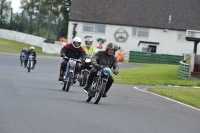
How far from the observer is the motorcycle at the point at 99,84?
16.5 meters

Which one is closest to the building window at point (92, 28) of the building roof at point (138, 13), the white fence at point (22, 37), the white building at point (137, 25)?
the white building at point (137, 25)

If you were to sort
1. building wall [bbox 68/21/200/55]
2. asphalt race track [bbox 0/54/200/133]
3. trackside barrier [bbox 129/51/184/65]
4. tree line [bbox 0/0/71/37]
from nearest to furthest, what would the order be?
asphalt race track [bbox 0/54/200/133] < trackside barrier [bbox 129/51/184/65] < building wall [bbox 68/21/200/55] < tree line [bbox 0/0/71/37]

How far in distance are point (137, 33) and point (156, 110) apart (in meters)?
59.4

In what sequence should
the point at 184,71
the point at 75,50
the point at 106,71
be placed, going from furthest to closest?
the point at 184,71 < the point at 75,50 < the point at 106,71

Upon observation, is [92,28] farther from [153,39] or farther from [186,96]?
[186,96]

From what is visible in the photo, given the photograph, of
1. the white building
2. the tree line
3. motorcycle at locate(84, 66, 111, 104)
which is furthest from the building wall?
motorcycle at locate(84, 66, 111, 104)

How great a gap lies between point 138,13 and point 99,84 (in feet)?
196

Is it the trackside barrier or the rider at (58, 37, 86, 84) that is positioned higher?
the rider at (58, 37, 86, 84)

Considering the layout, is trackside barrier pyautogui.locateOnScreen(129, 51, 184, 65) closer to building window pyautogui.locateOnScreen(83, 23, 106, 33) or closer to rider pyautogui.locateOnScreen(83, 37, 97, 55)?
building window pyautogui.locateOnScreen(83, 23, 106, 33)

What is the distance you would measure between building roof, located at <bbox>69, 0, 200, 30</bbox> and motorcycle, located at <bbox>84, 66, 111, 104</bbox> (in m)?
58.3

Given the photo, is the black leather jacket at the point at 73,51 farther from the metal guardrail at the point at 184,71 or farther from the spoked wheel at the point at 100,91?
the metal guardrail at the point at 184,71

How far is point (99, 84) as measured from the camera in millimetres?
16938

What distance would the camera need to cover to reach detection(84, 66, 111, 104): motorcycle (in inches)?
651

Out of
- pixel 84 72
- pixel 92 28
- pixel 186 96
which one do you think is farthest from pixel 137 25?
pixel 84 72
